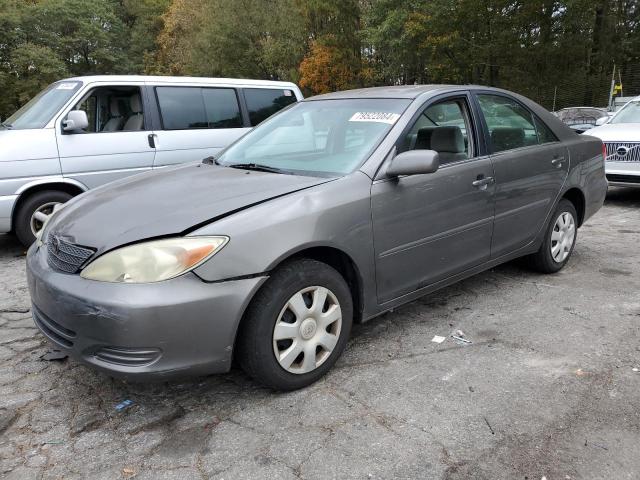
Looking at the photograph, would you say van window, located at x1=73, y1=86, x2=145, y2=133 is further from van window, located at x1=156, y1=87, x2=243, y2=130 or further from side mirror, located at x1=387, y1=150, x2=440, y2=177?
side mirror, located at x1=387, y1=150, x2=440, y2=177

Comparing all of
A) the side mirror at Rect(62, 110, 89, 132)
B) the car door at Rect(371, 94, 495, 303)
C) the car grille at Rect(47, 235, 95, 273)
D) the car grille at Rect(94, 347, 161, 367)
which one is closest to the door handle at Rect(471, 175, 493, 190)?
the car door at Rect(371, 94, 495, 303)

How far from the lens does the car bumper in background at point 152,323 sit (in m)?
2.27

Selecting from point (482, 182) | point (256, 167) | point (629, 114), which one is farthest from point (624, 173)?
point (256, 167)

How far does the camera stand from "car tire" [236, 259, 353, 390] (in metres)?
2.52

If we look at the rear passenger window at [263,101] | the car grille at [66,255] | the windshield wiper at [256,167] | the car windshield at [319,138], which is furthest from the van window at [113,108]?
the car grille at [66,255]

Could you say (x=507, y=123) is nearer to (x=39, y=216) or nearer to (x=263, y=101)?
(x=263, y=101)

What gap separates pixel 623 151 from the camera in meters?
7.49

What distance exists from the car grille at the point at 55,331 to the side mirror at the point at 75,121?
3.40 meters

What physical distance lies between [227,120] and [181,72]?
112ft

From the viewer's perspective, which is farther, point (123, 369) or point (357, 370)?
point (357, 370)

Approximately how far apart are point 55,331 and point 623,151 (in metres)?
7.75

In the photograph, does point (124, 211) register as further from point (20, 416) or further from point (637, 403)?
point (637, 403)

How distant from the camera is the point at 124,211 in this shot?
271 centimetres

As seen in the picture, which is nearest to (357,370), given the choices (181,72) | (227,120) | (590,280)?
(590,280)
